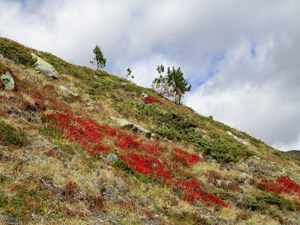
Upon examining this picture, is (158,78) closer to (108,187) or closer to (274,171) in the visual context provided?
(274,171)

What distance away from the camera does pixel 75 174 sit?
807cm

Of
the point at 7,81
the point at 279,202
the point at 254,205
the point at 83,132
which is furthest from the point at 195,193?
the point at 7,81

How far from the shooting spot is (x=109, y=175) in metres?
8.98

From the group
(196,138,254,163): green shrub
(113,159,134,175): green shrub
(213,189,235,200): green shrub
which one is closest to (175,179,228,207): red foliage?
(213,189,235,200): green shrub

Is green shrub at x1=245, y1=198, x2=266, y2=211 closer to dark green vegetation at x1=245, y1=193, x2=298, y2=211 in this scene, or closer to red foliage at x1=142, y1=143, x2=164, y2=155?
dark green vegetation at x1=245, y1=193, x2=298, y2=211

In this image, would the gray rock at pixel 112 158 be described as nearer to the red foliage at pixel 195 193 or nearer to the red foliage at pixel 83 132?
the red foliage at pixel 83 132

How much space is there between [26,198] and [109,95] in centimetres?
2054

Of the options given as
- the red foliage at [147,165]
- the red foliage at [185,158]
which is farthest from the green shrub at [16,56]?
the red foliage at [185,158]

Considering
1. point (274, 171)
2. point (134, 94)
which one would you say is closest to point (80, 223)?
point (274, 171)

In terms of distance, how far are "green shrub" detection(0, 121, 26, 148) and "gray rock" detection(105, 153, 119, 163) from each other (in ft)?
12.6

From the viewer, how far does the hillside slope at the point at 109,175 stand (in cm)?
630

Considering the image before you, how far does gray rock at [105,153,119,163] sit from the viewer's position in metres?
10.5

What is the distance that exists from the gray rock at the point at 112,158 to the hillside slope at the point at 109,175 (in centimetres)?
5

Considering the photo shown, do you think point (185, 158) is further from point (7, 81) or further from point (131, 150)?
point (7, 81)
